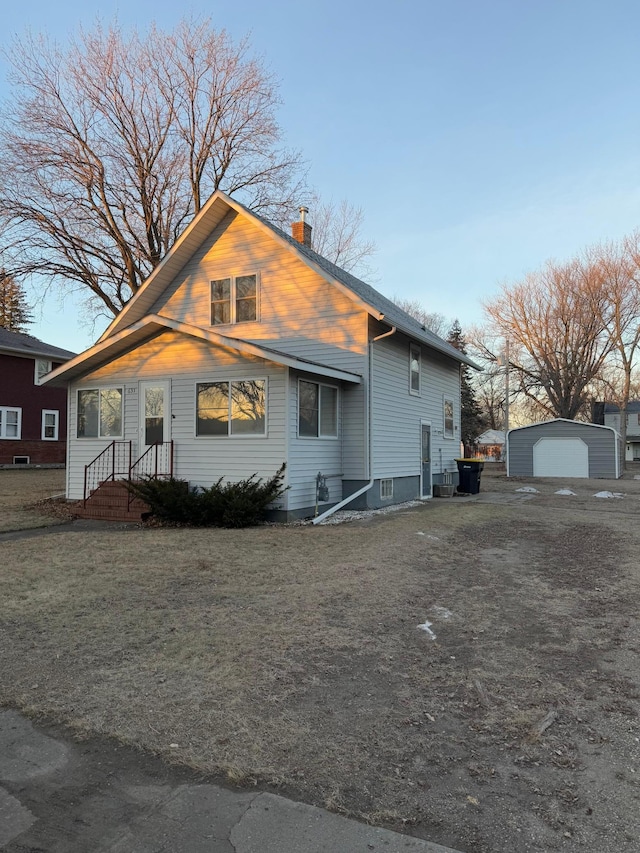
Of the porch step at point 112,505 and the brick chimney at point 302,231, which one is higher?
the brick chimney at point 302,231

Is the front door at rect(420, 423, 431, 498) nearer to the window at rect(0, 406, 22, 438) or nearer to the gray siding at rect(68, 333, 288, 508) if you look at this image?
the gray siding at rect(68, 333, 288, 508)

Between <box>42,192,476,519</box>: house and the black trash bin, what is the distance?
10.6ft

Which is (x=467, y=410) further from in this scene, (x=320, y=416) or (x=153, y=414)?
(x=153, y=414)

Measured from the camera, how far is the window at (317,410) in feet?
40.9

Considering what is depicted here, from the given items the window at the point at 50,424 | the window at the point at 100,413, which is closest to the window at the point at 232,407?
the window at the point at 100,413

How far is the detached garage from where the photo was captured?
92.5ft

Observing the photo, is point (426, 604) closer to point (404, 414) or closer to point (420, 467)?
point (404, 414)

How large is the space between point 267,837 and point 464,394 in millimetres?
45527

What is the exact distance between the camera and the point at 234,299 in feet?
49.5

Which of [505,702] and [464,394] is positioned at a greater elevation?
[464,394]

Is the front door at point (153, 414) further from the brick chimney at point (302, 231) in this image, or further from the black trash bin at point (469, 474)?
the black trash bin at point (469, 474)

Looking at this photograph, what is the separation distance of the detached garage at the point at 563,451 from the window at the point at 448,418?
11.0 metres

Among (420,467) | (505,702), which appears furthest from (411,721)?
(420,467)

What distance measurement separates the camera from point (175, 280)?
→ 1578 cm
